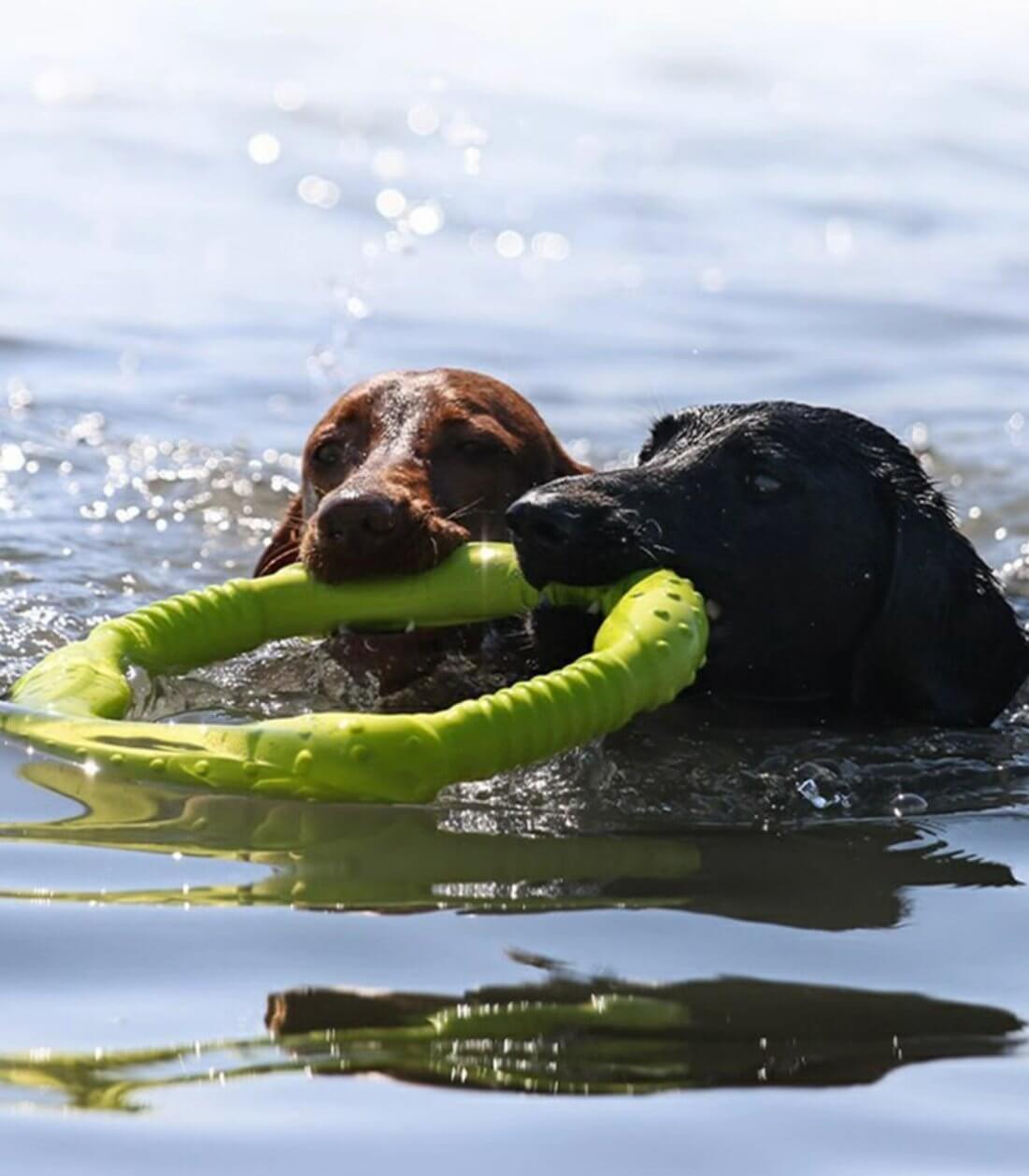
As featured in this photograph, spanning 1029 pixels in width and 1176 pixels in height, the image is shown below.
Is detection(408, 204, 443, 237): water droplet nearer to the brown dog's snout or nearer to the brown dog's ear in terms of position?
the brown dog's ear

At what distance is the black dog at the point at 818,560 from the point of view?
5.89 m

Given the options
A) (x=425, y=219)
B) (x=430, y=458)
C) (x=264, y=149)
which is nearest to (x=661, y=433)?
(x=430, y=458)

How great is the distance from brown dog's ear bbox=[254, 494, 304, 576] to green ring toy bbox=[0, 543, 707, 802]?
109 cm

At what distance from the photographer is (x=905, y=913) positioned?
474 centimetres

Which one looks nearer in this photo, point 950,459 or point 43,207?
point 950,459

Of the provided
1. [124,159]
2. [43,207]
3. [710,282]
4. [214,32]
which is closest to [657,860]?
[710,282]

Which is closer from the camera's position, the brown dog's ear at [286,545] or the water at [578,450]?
the water at [578,450]

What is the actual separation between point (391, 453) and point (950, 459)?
4.94 m

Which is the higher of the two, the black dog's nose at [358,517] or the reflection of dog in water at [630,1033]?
the black dog's nose at [358,517]

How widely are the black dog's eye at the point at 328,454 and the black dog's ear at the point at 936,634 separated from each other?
1632 millimetres

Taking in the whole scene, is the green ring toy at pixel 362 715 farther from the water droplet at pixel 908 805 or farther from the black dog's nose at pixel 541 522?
the water droplet at pixel 908 805

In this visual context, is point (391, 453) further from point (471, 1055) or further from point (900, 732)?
point (471, 1055)

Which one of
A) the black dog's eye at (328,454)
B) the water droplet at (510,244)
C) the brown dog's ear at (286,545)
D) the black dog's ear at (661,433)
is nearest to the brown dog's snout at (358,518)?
the black dog's ear at (661,433)

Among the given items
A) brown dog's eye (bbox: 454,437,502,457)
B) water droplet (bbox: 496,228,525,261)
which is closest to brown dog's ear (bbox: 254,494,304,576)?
brown dog's eye (bbox: 454,437,502,457)
